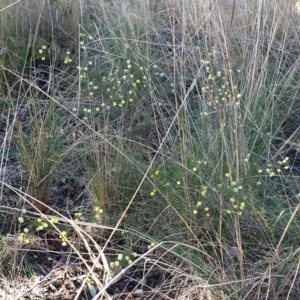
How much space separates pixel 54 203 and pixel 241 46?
148cm

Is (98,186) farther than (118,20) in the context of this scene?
No

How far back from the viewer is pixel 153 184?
2.14m

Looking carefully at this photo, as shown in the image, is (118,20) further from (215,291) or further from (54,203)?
(215,291)

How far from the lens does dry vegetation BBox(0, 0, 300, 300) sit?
222 centimetres

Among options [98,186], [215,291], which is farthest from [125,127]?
[215,291]

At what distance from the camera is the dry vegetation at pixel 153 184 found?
2.22m

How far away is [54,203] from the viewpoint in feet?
9.12

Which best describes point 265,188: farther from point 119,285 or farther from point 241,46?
Result: point 241,46

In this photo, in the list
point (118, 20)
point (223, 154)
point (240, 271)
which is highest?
point (118, 20)

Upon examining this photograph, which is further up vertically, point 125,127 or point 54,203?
point 125,127

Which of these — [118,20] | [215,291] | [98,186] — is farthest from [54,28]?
[215,291]

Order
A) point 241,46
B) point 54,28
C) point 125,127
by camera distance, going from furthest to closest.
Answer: point 54,28 < point 241,46 < point 125,127

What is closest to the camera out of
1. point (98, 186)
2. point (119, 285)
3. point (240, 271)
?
point (240, 271)

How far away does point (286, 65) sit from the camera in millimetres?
3691
